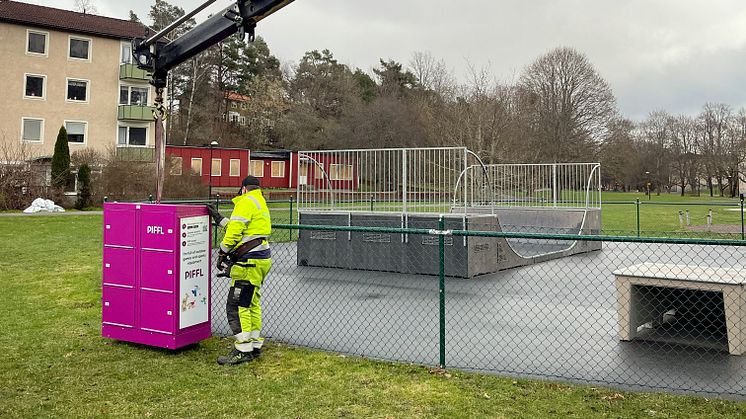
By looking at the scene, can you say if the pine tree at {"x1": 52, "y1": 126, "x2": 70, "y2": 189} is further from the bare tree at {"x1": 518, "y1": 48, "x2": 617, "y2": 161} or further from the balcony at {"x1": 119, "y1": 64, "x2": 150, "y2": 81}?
the bare tree at {"x1": 518, "y1": 48, "x2": 617, "y2": 161}

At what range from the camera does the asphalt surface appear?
202 inches

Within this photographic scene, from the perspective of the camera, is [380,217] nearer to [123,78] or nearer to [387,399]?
[387,399]

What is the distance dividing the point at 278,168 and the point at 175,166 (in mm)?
15576

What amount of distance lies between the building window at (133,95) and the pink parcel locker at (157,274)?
4157 centimetres

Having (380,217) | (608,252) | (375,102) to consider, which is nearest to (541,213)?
(608,252)

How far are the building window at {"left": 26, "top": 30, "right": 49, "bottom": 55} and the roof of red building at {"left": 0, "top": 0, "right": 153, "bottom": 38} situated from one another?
0.69m

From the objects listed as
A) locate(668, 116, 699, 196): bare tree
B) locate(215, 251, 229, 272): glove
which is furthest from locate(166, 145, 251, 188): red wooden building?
locate(668, 116, 699, 196): bare tree

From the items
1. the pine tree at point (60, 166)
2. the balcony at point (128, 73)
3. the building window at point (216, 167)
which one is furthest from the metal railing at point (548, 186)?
the balcony at point (128, 73)

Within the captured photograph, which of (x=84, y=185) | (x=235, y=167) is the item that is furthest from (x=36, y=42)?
(x=84, y=185)

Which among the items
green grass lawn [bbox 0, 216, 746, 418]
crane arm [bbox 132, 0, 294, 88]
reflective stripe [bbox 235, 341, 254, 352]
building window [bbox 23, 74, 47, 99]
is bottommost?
green grass lawn [bbox 0, 216, 746, 418]

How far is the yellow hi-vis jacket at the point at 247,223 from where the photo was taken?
17.6 feet

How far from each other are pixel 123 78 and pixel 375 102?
2624 centimetres

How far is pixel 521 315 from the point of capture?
24.0ft

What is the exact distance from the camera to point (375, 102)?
60.3m
